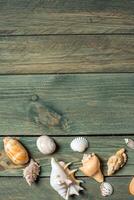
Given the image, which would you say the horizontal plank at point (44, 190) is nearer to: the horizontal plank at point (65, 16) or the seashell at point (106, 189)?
the seashell at point (106, 189)

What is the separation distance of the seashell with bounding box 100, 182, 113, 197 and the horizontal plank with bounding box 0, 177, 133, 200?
1 centimetres

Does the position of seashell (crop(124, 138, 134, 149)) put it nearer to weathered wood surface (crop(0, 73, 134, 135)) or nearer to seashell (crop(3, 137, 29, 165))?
weathered wood surface (crop(0, 73, 134, 135))

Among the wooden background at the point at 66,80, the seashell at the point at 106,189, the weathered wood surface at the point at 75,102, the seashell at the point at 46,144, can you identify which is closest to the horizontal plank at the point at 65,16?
the wooden background at the point at 66,80

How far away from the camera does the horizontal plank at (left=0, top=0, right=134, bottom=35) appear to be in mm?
1024

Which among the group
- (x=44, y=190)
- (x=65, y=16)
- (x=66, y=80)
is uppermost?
(x=65, y=16)

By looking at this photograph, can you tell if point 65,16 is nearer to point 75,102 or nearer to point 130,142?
point 75,102

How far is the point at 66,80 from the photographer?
103cm

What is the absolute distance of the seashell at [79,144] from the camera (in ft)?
3.33

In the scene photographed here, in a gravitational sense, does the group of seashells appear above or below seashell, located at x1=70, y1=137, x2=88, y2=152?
below

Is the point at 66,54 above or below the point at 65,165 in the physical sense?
above

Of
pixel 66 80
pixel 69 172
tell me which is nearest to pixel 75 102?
pixel 66 80

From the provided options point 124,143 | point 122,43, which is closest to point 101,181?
point 124,143

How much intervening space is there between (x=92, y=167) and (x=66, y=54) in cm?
26

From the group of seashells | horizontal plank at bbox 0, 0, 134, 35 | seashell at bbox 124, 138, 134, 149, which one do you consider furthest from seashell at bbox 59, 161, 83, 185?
horizontal plank at bbox 0, 0, 134, 35
